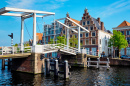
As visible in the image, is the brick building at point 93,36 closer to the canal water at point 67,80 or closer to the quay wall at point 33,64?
the quay wall at point 33,64

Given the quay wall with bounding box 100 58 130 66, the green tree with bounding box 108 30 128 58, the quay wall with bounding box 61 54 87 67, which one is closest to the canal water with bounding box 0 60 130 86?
the quay wall with bounding box 61 54 87 67

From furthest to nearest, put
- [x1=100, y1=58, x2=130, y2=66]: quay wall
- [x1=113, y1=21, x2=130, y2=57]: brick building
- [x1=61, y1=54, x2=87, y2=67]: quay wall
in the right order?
[x1=113, y1=21, x2=130, y2=57]: brick building → [x1=100, y1=58, x2=130, y2=66]: quay wall → [x1=61, y1=54, x2=87, y2=67]: quay wall

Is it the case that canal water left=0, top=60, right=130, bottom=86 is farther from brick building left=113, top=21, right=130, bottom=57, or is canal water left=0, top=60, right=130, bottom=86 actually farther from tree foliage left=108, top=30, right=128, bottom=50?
brick building left=113, top=21, right=130, bottom=57

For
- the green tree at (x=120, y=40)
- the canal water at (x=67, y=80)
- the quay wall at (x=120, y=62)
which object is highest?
the green tree at (x=120, y=40)

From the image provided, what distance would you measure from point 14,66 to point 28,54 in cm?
398

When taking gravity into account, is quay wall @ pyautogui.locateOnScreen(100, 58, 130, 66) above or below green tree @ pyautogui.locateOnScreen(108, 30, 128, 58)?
below

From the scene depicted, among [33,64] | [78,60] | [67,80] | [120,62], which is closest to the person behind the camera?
[67,80]

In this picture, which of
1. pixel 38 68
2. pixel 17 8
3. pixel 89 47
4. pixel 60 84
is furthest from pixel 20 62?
pixel 89 47

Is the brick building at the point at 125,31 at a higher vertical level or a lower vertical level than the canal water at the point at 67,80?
higher

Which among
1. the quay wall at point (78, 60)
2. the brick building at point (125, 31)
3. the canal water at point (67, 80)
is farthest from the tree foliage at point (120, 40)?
the canal water at point (67, 80)

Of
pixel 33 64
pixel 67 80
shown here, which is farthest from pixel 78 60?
pixel 67 80

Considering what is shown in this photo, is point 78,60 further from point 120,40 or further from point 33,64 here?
point 120,40

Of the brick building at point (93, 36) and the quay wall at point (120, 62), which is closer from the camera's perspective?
the quay wall at point (120, 62)

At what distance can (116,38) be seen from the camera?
119 ft
